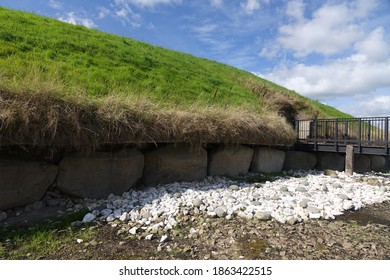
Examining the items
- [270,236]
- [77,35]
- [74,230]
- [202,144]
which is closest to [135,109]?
[202,144]

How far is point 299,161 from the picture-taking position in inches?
429

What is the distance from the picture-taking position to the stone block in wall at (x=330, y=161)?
37.1 feet

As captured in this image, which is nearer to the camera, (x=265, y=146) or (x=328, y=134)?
(x=265, y=146)

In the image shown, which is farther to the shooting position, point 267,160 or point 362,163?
point 362,163

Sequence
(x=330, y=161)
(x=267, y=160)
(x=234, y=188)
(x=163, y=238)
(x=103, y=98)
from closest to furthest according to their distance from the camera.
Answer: (x=163, y=238)
(x=103, y=98)
(x=234, y=188)
(x=267, y=160)
(x=330, y=161)

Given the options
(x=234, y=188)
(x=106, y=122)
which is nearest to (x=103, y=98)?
(x=106, y=122)

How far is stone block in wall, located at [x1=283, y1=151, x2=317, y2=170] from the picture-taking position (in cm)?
1065

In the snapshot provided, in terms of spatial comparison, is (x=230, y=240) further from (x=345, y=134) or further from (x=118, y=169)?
(x=345, y=134)

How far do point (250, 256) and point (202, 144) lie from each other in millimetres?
3909

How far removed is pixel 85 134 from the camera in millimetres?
5223

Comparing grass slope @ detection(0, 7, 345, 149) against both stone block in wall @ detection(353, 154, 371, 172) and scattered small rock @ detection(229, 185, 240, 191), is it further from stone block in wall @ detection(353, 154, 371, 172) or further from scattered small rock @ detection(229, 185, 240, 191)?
stone block in wall @ detection(353, 154, 371, 172)

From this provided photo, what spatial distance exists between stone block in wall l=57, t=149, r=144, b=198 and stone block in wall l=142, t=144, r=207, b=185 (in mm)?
368

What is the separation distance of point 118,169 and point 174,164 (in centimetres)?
143

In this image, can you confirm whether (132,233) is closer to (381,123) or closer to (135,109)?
(135,109)
